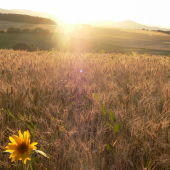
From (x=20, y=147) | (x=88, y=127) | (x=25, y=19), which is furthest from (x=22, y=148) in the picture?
(x=25, y=19)

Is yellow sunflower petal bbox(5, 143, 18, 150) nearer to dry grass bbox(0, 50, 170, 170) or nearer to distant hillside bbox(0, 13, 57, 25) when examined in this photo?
dry grass bbox(0, 50, 170, 170)

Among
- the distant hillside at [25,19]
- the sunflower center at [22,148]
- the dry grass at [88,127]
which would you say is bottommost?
the dry grass at [88,127]

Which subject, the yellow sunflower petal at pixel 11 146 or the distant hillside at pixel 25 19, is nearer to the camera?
the yellow sunflower petal at pixel 11 146

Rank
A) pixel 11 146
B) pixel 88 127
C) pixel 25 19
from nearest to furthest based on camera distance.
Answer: pixel 11 146 → pixel 88 127 → pixel 25 19

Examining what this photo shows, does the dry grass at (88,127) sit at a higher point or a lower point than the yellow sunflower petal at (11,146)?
lower

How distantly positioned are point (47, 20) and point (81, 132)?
59.0m

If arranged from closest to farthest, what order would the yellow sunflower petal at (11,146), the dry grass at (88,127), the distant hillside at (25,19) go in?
1. the yellow sunflower petal at (11,146)
2. the dry grass at (88,127)
3. the distant hillside at (25,19)

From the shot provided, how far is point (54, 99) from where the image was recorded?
5.07ft

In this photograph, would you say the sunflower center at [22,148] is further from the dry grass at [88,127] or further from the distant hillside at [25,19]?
the distant hillside at [25,19]

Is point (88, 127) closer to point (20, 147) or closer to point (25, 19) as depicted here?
point (20, 147)

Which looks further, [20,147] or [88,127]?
[88,127]

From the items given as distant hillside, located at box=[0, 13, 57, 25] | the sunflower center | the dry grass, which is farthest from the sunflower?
distant hillside, located at box=[0, 13, 57, 25]

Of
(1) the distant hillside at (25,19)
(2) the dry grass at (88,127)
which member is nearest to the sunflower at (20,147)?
(2) the dry grass at (88,127)

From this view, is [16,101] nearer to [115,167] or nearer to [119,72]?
[115,167]
